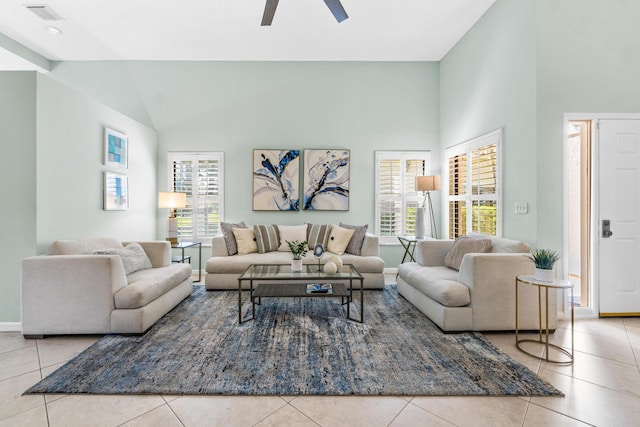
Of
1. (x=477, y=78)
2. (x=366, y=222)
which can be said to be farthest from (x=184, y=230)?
(x=477, y=78)

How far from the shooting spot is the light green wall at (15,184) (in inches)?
114

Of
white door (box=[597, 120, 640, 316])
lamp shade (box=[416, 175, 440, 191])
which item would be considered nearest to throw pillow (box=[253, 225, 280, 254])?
lamp shade (box=[416, 175, 440, 191])

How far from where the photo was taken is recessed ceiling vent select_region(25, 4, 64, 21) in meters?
3.70

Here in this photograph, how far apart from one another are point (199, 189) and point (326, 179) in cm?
227

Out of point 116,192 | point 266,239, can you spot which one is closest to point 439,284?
point 266,239

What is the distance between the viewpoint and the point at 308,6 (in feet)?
12.5

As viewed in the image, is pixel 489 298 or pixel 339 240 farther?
pixel 339 240

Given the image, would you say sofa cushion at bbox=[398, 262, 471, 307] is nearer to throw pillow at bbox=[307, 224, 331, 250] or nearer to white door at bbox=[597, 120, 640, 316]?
throw pillow at bbox=[307, 224, 331, 250]

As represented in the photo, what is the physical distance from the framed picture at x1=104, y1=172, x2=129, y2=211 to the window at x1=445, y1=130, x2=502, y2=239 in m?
4.98

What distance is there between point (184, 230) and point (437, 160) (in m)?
4.70

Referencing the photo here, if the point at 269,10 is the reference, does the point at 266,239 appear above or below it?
below

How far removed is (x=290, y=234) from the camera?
16.0ft

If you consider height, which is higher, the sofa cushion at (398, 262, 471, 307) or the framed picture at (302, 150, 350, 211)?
the framed picture at (302, 150, 350, 211)

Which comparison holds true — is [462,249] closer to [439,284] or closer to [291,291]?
[439,284]
